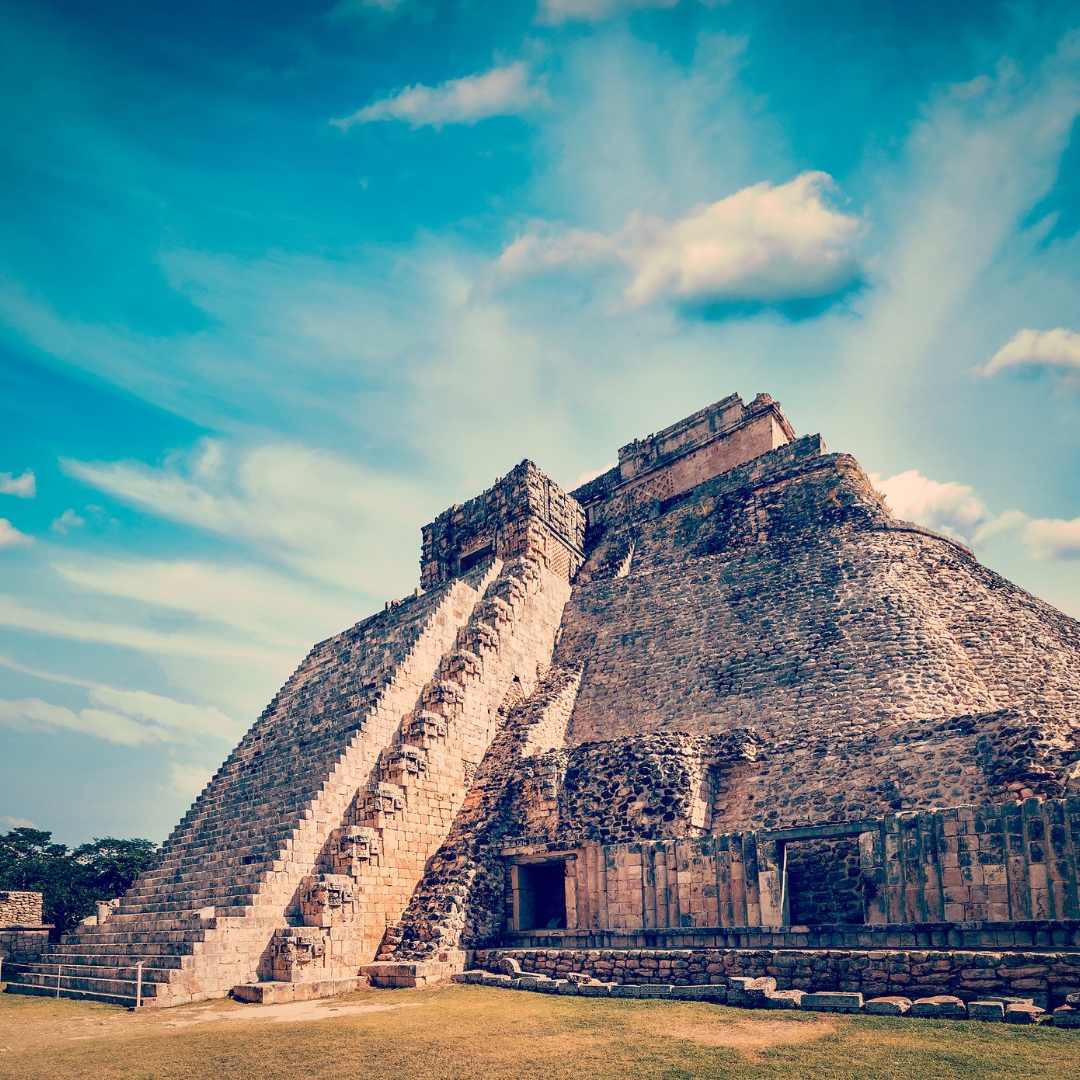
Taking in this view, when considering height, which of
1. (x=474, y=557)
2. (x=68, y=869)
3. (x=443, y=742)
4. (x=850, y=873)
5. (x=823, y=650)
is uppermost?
(x=474, y=557)

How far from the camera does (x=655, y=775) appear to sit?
13008 mm

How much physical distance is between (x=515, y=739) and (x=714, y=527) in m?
8.75

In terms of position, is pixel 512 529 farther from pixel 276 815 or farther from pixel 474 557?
pixel 276 815

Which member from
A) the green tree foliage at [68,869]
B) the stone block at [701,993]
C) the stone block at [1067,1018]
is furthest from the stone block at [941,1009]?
the green tree foliage at [68,869]

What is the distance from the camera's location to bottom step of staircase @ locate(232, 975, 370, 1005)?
35.2 feet

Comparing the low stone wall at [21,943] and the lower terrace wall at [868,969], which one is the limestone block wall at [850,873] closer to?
the lower terrace wall at [868,969]

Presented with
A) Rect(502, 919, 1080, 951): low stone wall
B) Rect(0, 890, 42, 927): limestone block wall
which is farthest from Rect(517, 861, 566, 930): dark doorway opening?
Rect(0, 890, 42, 927): limestone block wall

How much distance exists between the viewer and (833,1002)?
8109 mm

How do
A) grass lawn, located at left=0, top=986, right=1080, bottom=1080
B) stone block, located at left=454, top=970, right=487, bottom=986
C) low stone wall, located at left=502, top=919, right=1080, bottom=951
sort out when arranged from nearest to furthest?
grass lawn, located at left=0, top=986, right=1080, bottom=1080 → low stone wall, located at left=502, top=919, right=1080, bottom=951 → stone block, located at left=454, top=970, right=487, bottom=986

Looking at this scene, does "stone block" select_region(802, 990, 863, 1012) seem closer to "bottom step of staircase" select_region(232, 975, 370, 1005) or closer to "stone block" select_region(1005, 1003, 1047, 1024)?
"stone block" select_region(1005, 1003, 1047, 1024)

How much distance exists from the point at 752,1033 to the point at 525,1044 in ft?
6.80

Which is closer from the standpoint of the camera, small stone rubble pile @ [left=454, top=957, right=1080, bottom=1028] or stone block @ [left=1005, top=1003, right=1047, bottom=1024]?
stone block @ [left=1005, top=1003, right=1047, bottom=1024]

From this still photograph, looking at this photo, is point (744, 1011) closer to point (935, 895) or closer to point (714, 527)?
point (935, 895)

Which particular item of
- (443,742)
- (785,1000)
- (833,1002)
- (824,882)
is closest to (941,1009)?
(833,1002)
